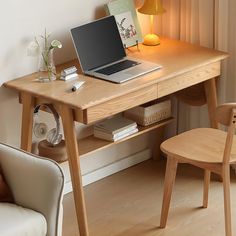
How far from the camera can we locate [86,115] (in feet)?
10.1

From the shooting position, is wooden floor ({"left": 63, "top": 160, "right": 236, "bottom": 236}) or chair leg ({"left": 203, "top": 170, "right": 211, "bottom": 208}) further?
chair leg ({"left": 203, "top": 170, "right": 211, "bottom": 208})

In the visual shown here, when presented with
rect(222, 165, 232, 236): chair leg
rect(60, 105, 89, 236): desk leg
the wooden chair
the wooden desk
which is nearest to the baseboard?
the wooden desk

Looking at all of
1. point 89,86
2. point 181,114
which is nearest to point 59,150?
point 89,86

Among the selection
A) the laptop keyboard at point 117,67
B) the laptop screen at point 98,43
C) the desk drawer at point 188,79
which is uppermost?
the laptop screen at point 98,43

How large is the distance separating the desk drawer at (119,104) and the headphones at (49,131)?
31cm

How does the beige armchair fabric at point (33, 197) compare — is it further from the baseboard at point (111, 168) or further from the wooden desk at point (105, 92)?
the baseboard at point (111, 168)

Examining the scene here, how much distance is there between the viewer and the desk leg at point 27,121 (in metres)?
3.34

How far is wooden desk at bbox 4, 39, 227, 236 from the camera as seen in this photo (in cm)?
312

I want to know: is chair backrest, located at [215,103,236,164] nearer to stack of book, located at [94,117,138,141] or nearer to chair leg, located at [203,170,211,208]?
chair leg, located at [203,170,211,208]

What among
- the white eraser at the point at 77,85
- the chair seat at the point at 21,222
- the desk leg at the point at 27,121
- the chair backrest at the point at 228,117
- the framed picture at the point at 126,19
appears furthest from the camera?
the framed picture at the point at 126,19

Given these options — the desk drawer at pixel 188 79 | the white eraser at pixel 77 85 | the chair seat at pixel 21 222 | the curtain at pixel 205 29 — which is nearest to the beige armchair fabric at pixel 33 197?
the chair seat at pixel 21 222

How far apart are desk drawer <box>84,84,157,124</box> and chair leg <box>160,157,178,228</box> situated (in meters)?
0.32

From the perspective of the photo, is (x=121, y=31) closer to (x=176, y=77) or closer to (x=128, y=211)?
(x=176, y=77)

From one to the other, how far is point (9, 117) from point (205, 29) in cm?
118
